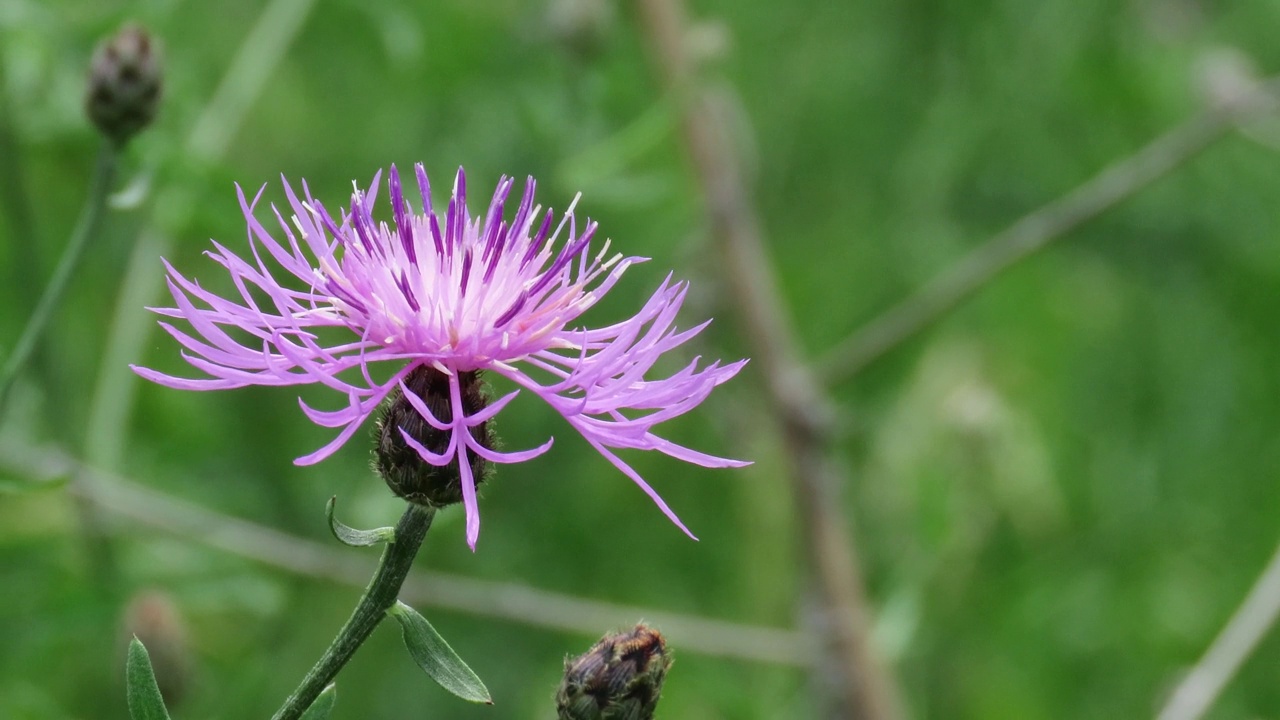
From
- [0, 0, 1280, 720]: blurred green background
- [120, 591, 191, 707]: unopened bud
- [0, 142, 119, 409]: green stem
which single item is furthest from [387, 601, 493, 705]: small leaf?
[0, 0, 1280, 720]: blurred green background

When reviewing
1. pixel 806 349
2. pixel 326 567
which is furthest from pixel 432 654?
pixel 806 349

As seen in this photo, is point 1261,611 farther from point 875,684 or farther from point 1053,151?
point 1053,151

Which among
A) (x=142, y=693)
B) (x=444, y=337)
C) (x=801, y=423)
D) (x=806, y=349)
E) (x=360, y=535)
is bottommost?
(x=142, y=693)

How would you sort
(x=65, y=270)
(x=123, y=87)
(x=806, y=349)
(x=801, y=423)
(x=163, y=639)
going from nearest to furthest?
(x=65, y=270)
(x=123, y=87)
(x=163, y=639)
(x=801, y=423)
(x=806, y=349)

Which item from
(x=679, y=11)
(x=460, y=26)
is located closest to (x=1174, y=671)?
(x=679, y=11)

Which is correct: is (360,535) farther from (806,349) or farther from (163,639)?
(806,349)

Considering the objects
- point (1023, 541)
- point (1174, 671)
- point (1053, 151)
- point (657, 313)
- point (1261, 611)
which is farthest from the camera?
point (1053, 151)

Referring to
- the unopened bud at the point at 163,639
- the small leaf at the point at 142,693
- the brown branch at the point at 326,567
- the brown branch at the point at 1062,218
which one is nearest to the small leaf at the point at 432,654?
the small leaf at the point at 142,693
